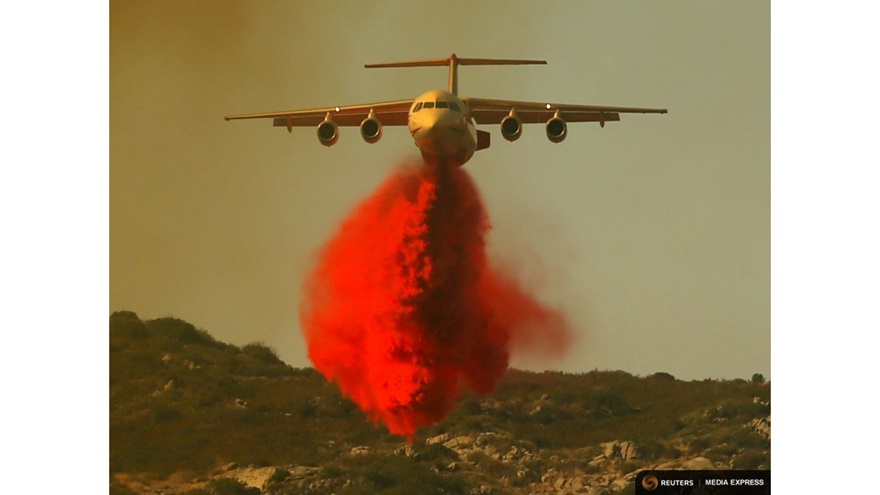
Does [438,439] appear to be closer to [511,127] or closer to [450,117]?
[511,127]

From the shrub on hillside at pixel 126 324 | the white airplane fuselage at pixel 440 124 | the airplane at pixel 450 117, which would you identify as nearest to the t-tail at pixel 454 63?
the airplane at pixel 450 117

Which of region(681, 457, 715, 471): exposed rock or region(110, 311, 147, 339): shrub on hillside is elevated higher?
region(110, 311, 147, 339): shrub on hillside

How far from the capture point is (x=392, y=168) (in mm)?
21969

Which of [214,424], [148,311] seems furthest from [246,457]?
[148,311]

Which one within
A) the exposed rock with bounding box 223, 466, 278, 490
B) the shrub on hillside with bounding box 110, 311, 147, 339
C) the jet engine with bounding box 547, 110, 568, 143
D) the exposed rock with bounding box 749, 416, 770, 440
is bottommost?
the exposed rock with bounding box 223, 466, 278, 490

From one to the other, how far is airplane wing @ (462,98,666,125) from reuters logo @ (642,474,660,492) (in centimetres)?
478

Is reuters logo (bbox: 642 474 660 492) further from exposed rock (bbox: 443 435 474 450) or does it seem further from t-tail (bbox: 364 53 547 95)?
t-tail (bbox: 364 53 547 95)

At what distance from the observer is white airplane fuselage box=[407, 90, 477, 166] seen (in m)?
19.2

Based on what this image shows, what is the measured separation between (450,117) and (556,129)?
4.47ft

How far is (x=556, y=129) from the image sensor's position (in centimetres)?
1958

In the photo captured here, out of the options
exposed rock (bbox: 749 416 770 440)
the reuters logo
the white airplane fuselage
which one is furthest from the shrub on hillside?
exposed rock (bbox: 749 416 770 440)

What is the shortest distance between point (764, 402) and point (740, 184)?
3.07 m

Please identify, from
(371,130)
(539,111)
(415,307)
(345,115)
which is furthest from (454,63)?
(415,307)

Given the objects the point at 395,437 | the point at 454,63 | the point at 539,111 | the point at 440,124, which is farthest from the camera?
the point at 395,437
